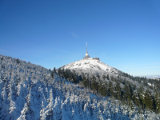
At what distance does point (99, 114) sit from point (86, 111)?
20.7ft

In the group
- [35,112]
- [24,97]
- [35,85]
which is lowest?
[35,112]

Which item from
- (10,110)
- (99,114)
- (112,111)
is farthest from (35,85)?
(112,111)

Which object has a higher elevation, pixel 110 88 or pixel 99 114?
pixel 110 88

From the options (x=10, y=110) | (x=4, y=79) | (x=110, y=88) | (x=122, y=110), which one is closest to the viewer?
(x=10, y=110)

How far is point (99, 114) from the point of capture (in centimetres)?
5259

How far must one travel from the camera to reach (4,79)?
1917 inches

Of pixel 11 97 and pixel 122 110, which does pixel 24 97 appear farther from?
pixel 122 110

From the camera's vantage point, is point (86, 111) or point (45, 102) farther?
point (86, 111)

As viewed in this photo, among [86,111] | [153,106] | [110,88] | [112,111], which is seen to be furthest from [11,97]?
[110,88]

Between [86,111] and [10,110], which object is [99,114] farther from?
[10,110]

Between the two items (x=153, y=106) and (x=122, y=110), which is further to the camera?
(x=153, y=106)

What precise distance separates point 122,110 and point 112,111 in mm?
9380

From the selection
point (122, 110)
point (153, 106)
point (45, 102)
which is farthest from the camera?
point (153, 106)

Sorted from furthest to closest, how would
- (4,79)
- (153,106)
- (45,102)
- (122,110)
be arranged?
(153,106) < (122,110) < (4,79) < (45,102)
